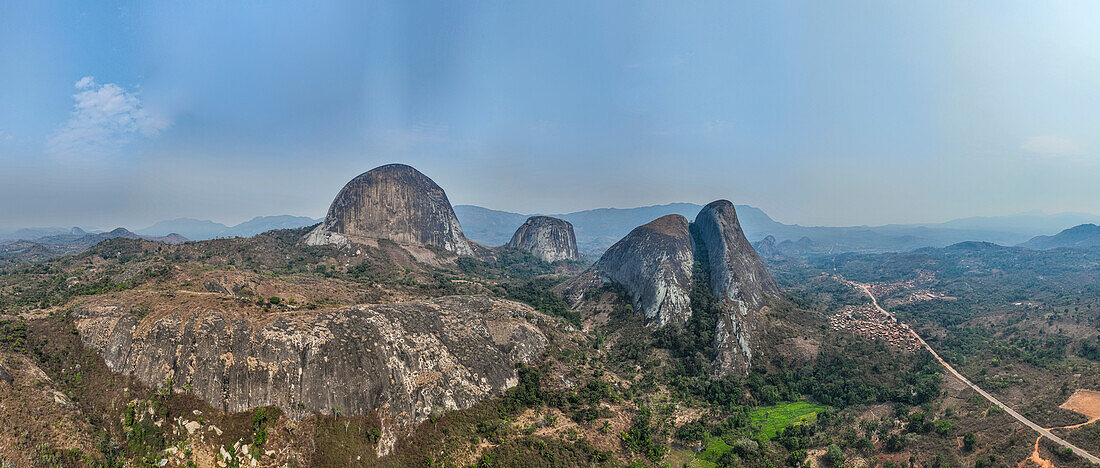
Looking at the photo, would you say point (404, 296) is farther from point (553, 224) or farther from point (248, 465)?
point (553, 224)

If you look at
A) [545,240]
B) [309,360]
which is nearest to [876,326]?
[309,360]

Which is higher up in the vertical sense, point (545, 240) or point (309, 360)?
point (545, 240)

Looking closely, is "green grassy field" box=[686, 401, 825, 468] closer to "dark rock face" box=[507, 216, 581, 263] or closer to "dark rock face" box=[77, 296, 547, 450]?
"dark rock face" box=[77, 296, 547, 450]

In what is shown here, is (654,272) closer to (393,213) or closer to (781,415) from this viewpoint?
(781,415)

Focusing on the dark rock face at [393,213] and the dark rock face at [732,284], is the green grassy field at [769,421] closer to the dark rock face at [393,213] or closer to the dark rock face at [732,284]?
the dark rock face at [732,284]

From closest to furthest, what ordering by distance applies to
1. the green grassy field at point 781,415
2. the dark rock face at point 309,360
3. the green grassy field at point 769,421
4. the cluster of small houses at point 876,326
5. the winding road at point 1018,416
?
Answer: the dark rock face at point 309,360
the winding road at point 1018,416
the green grassy field at point 769,421
the green grassy field at point 781,415
the cluster of small houses at point 876,326

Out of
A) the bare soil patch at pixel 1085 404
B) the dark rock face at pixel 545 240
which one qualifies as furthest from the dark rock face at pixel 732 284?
the dark rock face at pixel 545 240

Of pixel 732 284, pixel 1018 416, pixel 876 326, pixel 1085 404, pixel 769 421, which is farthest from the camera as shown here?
pixel 876 326
